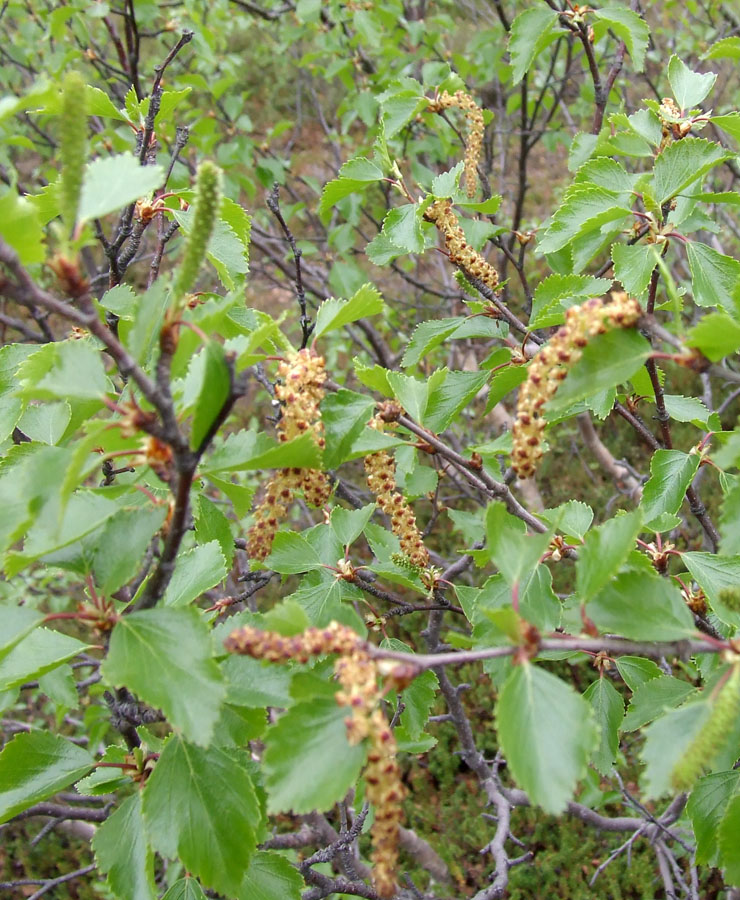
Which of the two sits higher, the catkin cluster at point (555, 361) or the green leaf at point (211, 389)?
the green leaf at point (211, 389)

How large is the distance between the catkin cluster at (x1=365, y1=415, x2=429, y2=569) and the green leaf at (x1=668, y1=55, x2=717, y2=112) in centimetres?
103

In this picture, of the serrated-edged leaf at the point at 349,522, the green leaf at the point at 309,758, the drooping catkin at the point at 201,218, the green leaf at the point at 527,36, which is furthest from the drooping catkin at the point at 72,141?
the green leaf at the point at 527,36

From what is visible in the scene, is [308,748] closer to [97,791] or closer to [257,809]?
[257,809]

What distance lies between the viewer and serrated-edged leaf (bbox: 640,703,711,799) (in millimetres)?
787

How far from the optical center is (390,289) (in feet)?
24.0

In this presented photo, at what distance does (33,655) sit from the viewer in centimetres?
110

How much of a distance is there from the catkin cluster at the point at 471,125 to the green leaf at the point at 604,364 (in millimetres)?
1207

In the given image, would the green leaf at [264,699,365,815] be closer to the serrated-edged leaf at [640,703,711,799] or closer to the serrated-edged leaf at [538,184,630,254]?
the serrated-edged leaf at [640,703,711,799]

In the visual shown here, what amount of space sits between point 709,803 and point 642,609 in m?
0.53

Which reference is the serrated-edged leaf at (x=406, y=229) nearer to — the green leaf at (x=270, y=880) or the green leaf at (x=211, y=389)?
the green leaf at (x=211, y=389)

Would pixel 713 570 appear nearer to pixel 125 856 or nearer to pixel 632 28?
pixel 125 856

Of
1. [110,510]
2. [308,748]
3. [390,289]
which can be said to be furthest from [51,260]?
[390,289]

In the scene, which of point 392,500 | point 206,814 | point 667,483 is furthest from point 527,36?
point 206,814

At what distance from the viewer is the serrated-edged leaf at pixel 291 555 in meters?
1.38
